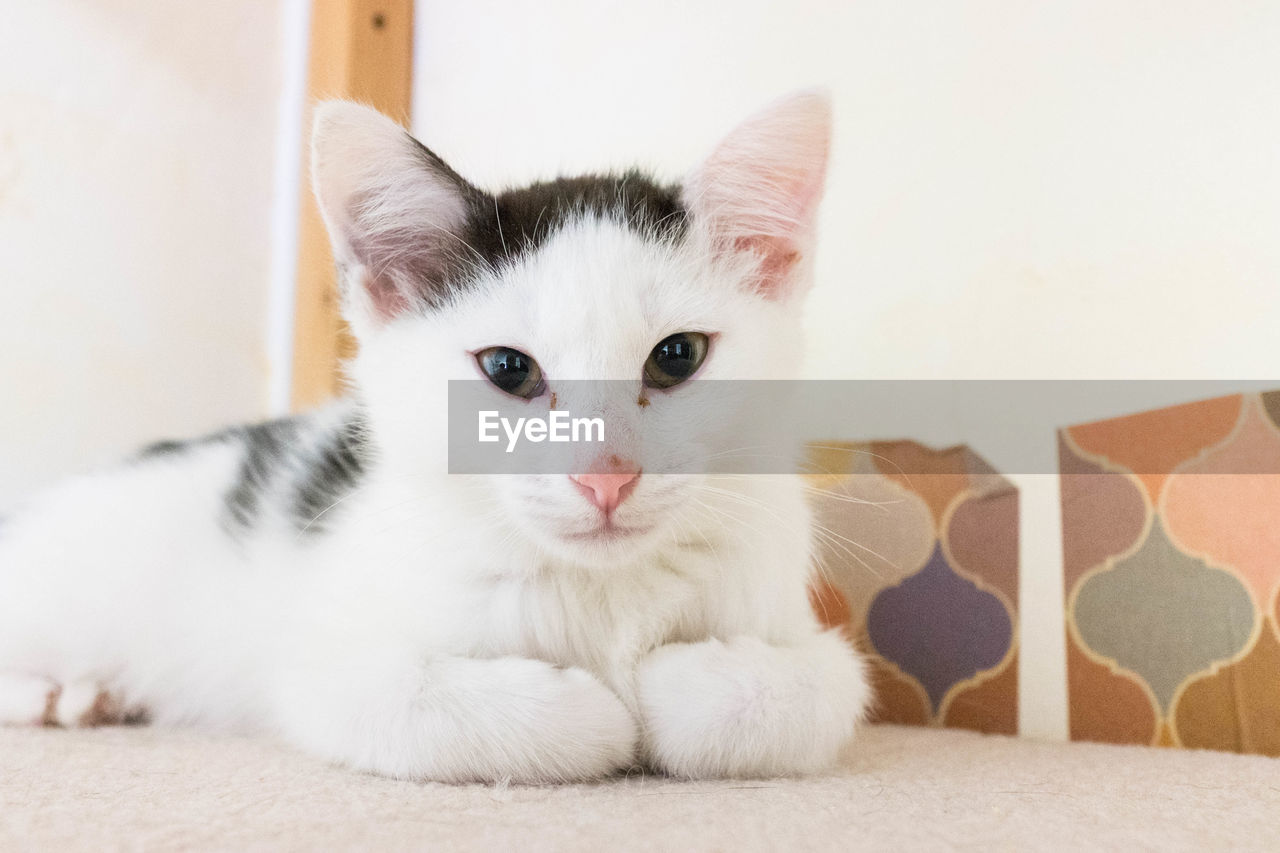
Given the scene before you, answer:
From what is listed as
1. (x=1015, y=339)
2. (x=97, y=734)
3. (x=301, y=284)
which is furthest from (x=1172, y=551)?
(x=301, y=284)

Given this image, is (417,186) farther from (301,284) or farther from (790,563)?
(301,284)

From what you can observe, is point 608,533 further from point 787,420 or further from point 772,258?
point 772,258

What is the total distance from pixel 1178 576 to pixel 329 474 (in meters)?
1.27

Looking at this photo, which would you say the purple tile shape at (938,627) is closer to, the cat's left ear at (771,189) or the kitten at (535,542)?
the kitten at (535,542)

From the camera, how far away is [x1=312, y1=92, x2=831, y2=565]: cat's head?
2.76 ft

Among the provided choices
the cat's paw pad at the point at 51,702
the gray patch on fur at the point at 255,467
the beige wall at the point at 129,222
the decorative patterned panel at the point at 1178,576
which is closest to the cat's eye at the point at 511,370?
the gray patch on fur at the point at 255,467

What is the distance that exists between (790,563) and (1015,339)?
2.29 feet

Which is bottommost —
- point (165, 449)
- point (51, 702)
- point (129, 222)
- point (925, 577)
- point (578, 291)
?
point (51, 702)

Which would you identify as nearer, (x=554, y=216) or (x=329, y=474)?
(x=554, y=216)

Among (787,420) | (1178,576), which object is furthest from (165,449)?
(1178,576)

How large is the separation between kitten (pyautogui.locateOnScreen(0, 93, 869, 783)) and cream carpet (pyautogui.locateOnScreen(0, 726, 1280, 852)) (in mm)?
58

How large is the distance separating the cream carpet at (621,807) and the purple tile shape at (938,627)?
0.39 metres

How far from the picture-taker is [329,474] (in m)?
1.27

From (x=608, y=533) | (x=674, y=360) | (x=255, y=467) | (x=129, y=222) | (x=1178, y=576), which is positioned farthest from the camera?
(x=129, y=222)
